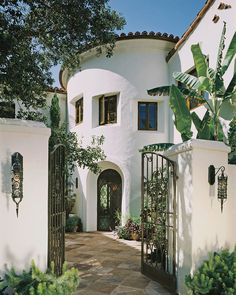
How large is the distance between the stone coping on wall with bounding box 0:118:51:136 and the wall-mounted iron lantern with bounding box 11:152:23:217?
362 millimetres

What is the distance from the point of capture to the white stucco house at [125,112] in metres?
13.7

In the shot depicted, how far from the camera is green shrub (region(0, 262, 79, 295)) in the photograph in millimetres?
3994

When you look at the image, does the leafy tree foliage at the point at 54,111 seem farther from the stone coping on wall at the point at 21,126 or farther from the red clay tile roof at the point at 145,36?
the stone coping on wall at the point at 21,126

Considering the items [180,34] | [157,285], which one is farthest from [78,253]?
[180,34]

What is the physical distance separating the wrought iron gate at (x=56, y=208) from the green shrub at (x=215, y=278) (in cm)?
226

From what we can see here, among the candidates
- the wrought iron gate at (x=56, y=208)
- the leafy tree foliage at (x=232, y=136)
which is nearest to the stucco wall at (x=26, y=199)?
the wrought iron gate at (x=56, y=208)

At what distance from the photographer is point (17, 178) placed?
4348 mm

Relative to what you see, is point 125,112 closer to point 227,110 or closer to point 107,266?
point 227,110

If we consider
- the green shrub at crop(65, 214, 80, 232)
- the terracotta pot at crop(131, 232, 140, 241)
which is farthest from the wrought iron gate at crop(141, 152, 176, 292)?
the green shrub at crop(65, 214, 80, 232)

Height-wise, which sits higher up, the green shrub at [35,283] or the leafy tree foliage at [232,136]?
the leafy tree foliage at [232,136]

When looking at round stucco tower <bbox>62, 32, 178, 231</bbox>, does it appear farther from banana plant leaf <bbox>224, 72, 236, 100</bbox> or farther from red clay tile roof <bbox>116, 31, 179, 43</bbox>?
banana plant leaf <bbox>224, 72, 236, 100</bbox>

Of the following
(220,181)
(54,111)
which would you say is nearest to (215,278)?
(220,181)

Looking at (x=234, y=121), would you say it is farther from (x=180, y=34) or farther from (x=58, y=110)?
(x=58, y=110)

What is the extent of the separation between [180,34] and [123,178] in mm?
6820
